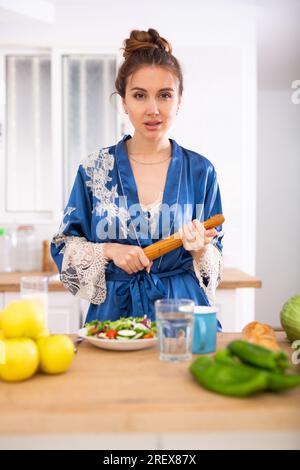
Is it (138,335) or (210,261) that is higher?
(210,261)

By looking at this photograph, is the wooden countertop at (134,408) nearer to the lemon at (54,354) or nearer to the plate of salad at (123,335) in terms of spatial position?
the lemon at (54,354)

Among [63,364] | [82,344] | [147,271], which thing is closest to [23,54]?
[147,271]

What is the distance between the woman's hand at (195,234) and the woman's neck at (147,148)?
18.1 inches

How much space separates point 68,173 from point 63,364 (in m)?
2.70

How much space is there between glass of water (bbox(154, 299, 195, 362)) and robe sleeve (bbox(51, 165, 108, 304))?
493mm

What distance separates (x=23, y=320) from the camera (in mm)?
1090

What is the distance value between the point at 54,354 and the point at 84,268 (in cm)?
57

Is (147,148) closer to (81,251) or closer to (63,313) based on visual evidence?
(81,251)

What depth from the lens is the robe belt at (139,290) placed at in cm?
163

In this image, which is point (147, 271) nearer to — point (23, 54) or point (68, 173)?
point (68, 173)

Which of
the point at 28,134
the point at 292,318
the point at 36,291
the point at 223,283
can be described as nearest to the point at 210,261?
the point at 292,318

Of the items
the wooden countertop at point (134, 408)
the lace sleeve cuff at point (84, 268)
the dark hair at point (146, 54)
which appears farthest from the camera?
the dark hair at point (146, 54)

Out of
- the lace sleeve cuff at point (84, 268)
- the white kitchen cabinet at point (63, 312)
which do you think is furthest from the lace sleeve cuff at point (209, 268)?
the white kitchen cabinet at point (63, 312)

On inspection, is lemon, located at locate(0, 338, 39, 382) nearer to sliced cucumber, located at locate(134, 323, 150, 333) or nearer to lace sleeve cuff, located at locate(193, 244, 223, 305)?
sliced cucumber, located at locate(134, 323, 150, 333)
